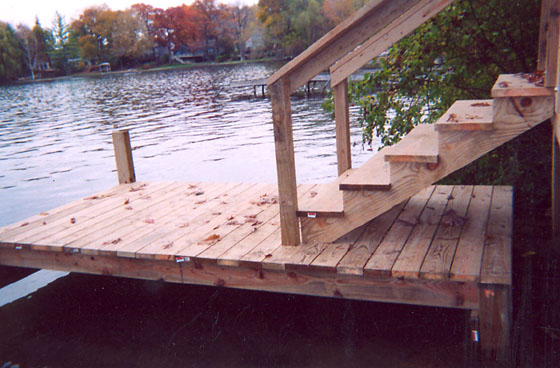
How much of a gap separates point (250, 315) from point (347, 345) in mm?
1068

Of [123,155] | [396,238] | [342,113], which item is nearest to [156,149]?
[123,155]

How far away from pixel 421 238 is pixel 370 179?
0.71 metres

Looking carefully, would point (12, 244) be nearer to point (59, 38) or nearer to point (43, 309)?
point (43, 309)

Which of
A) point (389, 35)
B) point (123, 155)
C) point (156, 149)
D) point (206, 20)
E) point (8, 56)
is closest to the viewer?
point (389, 35)

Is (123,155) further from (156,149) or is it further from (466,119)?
(156,149)

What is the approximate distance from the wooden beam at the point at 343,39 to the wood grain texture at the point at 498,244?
1786mm

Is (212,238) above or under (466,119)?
under

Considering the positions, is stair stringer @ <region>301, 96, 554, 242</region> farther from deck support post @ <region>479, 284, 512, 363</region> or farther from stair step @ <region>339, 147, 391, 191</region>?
deck support post @ <region>479, 284, 512, 363</region>

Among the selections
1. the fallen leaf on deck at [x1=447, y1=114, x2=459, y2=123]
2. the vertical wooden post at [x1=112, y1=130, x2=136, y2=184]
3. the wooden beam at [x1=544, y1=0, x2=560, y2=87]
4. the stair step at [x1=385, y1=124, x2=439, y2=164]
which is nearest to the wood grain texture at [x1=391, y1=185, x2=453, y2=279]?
the stair step at [x1=385, y1=124, x2=439, y2=164]

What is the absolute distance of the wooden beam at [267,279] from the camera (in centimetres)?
358

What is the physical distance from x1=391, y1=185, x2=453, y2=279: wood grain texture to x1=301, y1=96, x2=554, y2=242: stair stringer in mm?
409

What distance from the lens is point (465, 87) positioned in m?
6.64

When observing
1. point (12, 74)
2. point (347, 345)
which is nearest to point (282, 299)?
point (347, 345)

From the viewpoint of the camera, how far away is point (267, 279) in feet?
13.3
